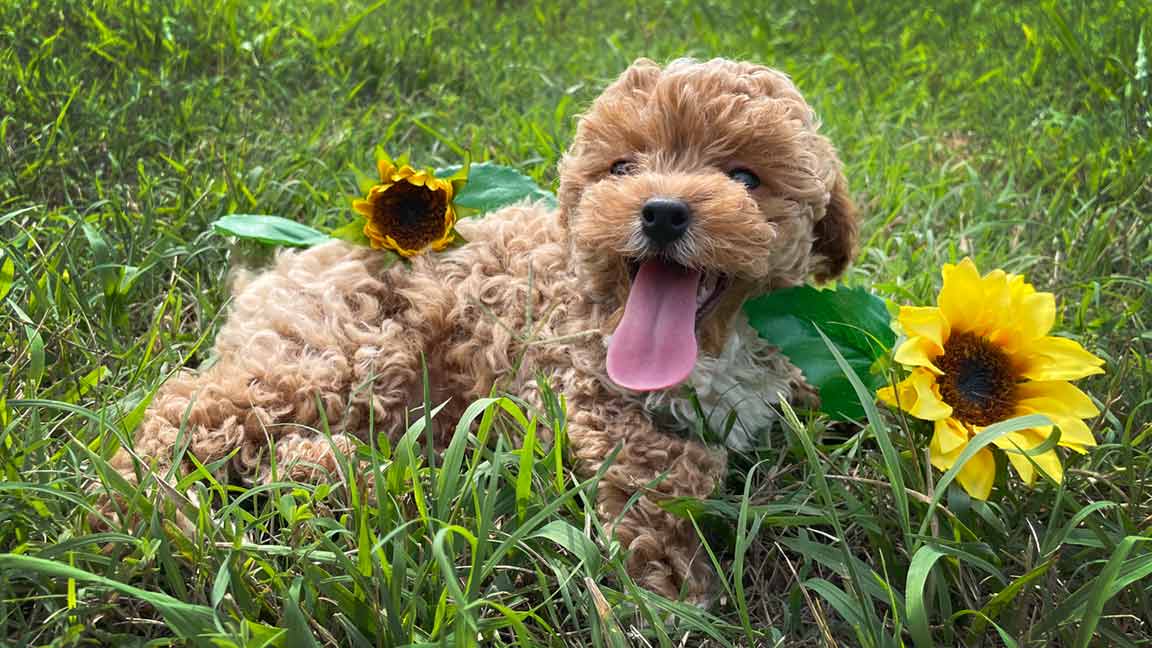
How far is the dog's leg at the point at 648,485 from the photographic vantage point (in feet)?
7.65

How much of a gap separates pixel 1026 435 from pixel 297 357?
6.15ft

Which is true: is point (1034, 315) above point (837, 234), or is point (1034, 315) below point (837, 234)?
above

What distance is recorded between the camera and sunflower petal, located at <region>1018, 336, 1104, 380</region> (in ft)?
7.30

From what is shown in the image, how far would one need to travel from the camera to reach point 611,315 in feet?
8.64

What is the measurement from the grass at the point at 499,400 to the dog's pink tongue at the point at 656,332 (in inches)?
8.5

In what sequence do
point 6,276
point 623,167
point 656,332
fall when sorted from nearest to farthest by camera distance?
point 656,332 < point 623,167 < point 6,276

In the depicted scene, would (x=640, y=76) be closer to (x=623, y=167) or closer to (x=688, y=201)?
(x=623, y=167)

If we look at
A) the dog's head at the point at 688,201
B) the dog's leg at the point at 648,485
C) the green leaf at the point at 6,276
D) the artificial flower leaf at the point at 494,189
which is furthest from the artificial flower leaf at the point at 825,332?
the green leaf at the point at 6,276

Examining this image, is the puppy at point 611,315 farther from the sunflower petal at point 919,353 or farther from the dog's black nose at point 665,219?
the sunflower petal at point 919,353

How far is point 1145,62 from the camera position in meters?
4.51

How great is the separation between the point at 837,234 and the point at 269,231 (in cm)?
179

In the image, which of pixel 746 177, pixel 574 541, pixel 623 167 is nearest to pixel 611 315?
pixel 623 167

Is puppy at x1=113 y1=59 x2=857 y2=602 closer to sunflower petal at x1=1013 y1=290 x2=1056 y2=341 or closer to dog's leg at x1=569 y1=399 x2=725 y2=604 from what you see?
dog's leg at x1=569 y1=399 x2=725 y2=604

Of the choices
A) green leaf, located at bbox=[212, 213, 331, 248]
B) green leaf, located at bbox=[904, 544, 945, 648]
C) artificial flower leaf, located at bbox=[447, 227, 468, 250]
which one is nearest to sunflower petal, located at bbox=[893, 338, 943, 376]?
green leaf, located at bbox=[904, 544, 945, 648]
